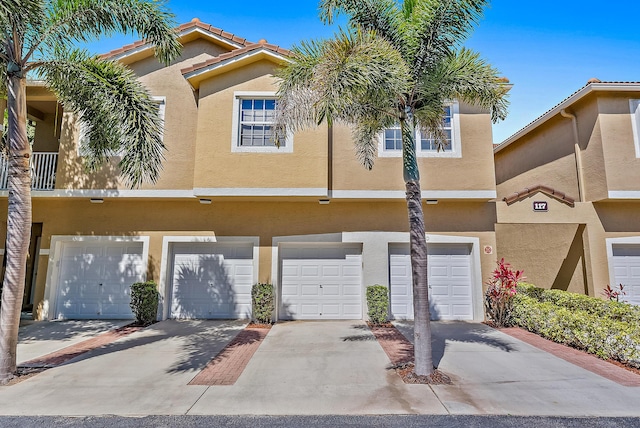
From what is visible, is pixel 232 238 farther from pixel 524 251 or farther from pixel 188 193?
pixel 524 251

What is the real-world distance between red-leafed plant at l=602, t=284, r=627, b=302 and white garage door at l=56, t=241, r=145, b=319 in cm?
1490

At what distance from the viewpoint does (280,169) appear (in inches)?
424

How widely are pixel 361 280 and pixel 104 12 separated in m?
9.70

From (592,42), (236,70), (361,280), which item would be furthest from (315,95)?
(592,42)

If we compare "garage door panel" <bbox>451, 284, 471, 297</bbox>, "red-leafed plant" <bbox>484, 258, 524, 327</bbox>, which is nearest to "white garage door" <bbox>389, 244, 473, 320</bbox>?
"garage door panel" <bbox>451, 284, 471, 297</bbox>

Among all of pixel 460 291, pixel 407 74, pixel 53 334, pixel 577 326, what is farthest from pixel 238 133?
pixel 577 326

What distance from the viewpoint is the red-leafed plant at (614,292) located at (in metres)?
11.0

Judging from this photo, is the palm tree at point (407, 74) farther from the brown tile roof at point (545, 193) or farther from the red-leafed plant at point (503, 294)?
the red-leafed plant at point (503, 294)

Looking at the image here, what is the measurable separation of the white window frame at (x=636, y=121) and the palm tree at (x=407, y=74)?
772 cm

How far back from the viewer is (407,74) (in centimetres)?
643

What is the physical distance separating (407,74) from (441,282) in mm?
7671

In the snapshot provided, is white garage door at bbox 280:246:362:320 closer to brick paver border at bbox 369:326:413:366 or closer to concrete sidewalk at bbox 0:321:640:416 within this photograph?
brick paver border at bbox 369:326:413:366

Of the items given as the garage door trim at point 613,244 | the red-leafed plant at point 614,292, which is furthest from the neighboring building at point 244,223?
the garage door trim at point 613,244

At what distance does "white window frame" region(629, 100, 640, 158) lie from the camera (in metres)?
11.6
